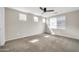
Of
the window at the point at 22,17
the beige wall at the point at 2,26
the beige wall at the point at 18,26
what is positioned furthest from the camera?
the window at the point at 22,17

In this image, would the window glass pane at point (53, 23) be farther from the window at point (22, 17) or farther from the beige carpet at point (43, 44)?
the window at point (22, 17)

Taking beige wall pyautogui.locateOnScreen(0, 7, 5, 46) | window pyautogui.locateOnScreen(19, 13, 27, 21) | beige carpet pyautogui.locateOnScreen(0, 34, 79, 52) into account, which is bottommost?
beige carpet pyautogui.locateOnScreen(0, 34, 79, 52)

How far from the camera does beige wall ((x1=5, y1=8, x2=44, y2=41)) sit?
171 cm

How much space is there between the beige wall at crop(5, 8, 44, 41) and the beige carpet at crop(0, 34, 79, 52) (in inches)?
7.0

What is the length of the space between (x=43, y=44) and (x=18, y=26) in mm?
940

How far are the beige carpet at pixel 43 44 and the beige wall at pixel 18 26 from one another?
7.0 inches

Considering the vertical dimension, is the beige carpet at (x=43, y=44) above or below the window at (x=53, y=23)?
below

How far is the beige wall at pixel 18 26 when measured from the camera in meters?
1.71

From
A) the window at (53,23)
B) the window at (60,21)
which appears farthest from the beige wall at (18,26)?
the window at (60,21)

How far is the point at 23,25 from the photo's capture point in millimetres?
2010

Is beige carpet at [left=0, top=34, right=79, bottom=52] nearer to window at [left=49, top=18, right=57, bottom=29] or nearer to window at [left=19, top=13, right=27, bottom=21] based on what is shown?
window at [left=49, top=18, right=57, bottom=29]

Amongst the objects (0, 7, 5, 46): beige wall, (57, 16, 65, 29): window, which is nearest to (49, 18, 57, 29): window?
(57, 16, 65, 29): window
